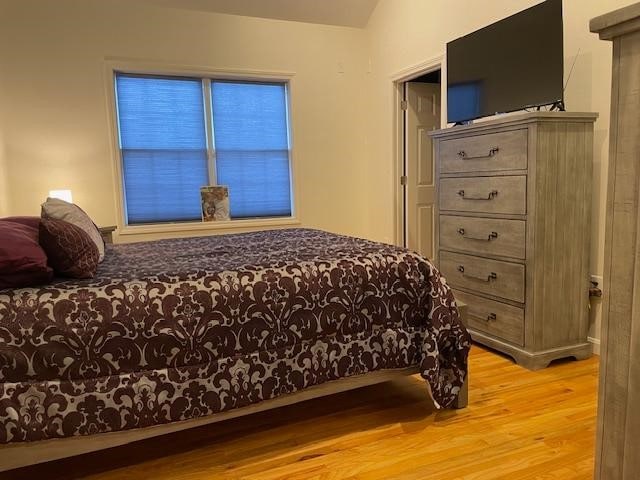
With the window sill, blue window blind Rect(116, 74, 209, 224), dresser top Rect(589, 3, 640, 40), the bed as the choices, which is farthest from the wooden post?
blue window blind Rect(116, 74, 209, 224)

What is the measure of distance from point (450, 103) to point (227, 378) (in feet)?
9.08

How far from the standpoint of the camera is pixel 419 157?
4922 millimetres

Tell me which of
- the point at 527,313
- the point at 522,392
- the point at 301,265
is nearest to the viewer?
the point at 301,265

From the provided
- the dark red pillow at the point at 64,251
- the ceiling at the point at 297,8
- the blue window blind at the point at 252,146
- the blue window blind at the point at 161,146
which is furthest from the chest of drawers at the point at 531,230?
the blue window blind at the point at 161,146

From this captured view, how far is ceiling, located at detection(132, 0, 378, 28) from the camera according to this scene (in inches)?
179

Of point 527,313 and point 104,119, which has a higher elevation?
point 104,119

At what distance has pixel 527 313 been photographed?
2.59 metres

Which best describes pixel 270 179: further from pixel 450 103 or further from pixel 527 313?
pixel 527 313

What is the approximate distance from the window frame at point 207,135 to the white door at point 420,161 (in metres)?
1.27

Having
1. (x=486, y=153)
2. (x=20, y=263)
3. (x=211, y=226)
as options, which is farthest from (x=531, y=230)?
(x=211, y=226)

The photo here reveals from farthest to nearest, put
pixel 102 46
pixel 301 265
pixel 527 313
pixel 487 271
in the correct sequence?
pixel 102 46 → pixel 487 271 → pixel 527 313 → pixel 301 265

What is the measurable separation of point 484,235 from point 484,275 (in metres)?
0.25

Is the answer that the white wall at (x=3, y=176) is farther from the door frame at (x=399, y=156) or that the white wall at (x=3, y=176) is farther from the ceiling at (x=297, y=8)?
the door frame at (x=399, y=156)

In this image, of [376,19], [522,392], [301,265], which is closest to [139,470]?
[301,265]
